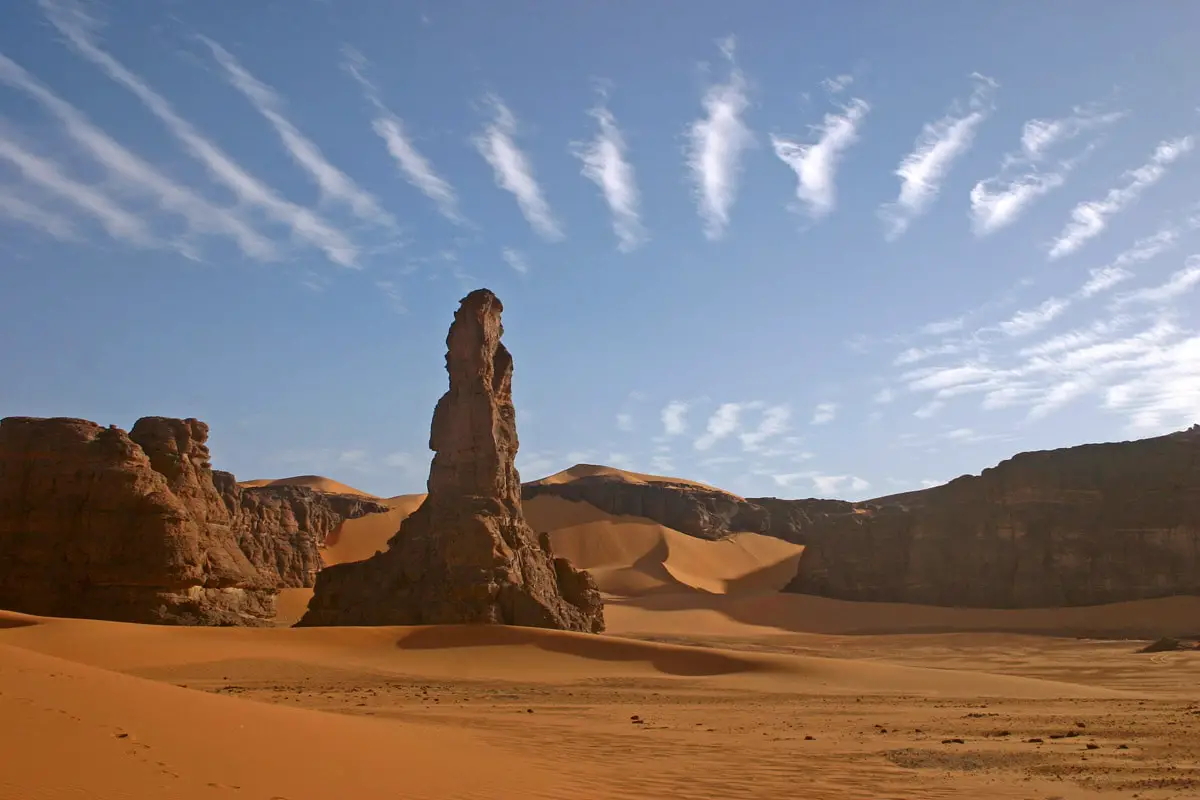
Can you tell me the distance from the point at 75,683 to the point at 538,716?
6.96 meters

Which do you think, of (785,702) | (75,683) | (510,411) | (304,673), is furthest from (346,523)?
(75,683)

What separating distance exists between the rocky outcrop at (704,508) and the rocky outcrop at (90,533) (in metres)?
54.4

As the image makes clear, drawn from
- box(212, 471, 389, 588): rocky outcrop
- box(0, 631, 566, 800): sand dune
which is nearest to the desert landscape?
box(0, 631, 566, 800): sand dune

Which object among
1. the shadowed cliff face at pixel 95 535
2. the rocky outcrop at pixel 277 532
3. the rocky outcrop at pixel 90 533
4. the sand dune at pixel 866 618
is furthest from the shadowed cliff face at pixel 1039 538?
the rocky outcrop at pixel 90 533

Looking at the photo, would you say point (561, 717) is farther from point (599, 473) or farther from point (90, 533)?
point (599, 473)

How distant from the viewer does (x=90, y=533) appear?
24.2 m

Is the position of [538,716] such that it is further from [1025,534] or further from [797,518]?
[797,518]

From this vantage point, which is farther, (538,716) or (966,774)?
(538,716)

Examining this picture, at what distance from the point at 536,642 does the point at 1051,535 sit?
30045 mm

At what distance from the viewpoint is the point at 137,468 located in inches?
Result: 982

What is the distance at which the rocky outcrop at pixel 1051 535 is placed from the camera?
4312cm

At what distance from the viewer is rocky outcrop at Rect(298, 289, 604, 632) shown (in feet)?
86.0

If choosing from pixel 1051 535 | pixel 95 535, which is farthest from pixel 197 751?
pixel 1051 535

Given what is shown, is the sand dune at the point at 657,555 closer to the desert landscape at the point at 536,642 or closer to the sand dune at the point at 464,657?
the desert landscape at the point at 536,642
